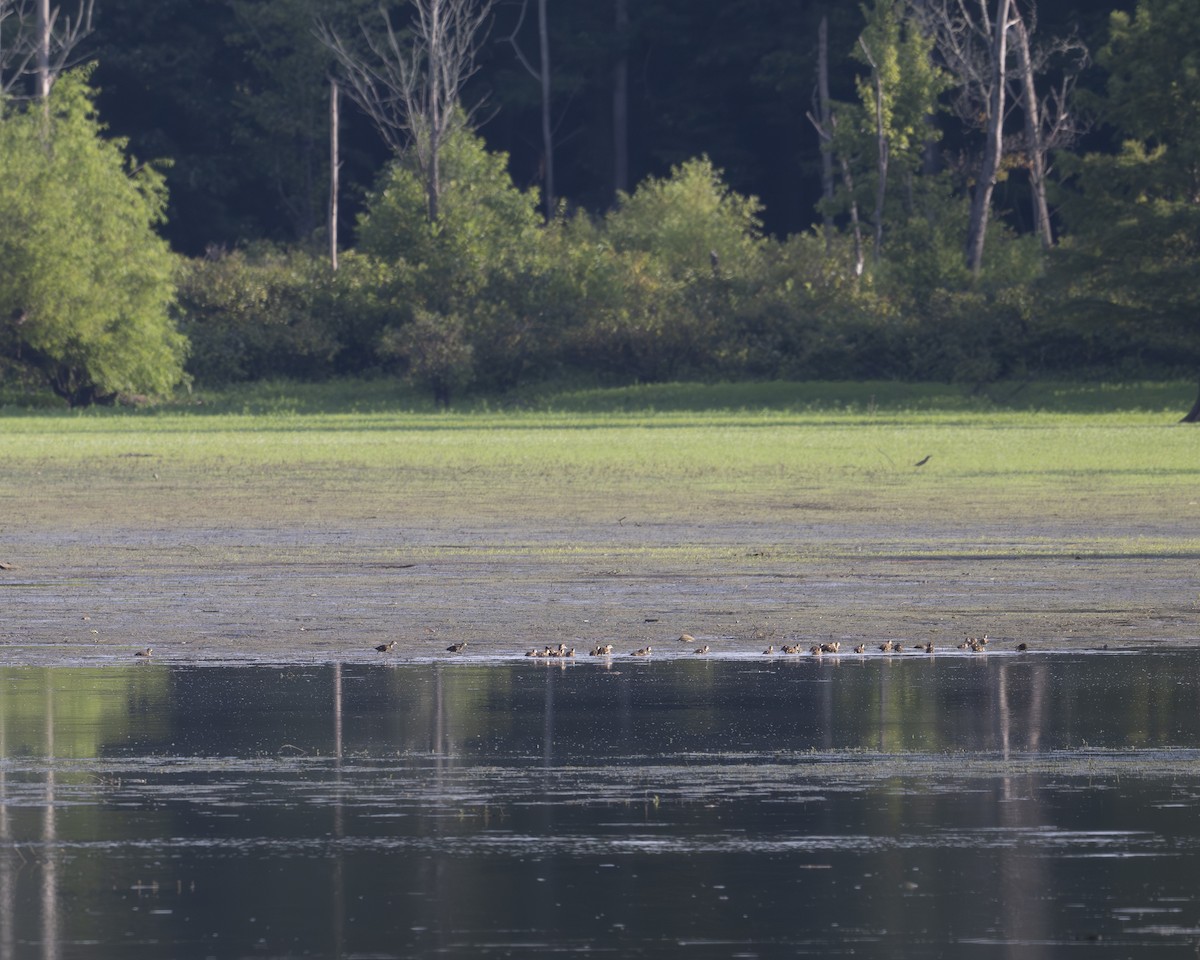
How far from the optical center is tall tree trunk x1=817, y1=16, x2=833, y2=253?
6999 cm

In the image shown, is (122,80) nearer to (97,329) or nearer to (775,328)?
(97,329)

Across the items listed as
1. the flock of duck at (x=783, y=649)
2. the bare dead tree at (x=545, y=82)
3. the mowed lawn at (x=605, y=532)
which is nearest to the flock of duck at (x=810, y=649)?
the flock of duck at (x=783, y=649)

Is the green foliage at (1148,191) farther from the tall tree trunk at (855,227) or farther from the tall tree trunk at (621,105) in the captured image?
the tall tree trunk at (621,105)

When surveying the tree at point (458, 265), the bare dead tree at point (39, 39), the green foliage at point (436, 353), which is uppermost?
the bare dead tree at point (39, 39)

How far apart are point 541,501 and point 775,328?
35.9m

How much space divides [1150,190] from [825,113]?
932 inches

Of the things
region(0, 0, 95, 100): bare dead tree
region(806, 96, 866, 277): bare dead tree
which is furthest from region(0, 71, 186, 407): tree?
region(806, 96, 866, 277): bare dead tree

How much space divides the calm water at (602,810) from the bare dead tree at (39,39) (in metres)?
53.8

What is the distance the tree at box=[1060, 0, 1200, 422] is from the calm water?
35.6m

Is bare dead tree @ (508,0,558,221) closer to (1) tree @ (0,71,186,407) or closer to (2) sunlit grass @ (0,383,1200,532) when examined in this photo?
(1) tree @ (0,71,186,407)

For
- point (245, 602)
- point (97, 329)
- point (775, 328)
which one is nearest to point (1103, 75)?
point (775, 328)

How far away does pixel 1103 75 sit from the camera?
73500 mm

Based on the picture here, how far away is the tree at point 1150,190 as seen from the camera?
4691 cm

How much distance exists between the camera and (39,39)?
68.4 m
